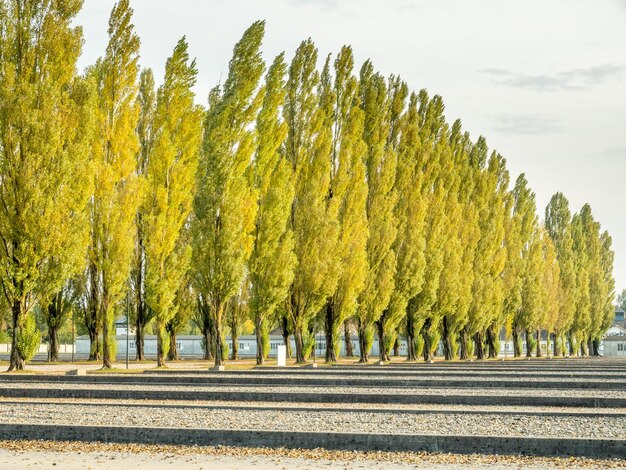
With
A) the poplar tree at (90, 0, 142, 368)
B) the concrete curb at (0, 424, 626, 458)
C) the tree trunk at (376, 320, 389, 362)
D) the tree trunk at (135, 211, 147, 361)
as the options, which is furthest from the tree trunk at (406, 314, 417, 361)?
the concrete curb at (0, 424, 626, 458)

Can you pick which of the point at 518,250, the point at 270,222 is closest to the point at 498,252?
the point at 518,250

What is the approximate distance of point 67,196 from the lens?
99.8 ft

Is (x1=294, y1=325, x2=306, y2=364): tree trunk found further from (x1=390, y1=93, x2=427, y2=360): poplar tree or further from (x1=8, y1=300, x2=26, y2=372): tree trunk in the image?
(x1=8, y1=300, x2=26, y2=372): tree trunk

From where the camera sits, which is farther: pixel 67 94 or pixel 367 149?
pixel 367 149

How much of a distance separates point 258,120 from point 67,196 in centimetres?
1048

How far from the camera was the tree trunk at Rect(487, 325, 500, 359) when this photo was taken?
6625cm

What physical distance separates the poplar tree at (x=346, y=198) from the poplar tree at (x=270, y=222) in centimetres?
363

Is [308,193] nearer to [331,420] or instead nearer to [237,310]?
[237,310]

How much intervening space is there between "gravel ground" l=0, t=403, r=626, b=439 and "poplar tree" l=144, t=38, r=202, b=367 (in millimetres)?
19661

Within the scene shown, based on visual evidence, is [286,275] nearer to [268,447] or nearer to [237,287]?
[237,287]

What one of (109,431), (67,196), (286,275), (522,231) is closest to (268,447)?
(109,431)

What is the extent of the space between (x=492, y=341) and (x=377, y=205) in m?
25.1

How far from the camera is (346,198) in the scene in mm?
43125

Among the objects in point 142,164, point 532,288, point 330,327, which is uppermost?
point 142,164
